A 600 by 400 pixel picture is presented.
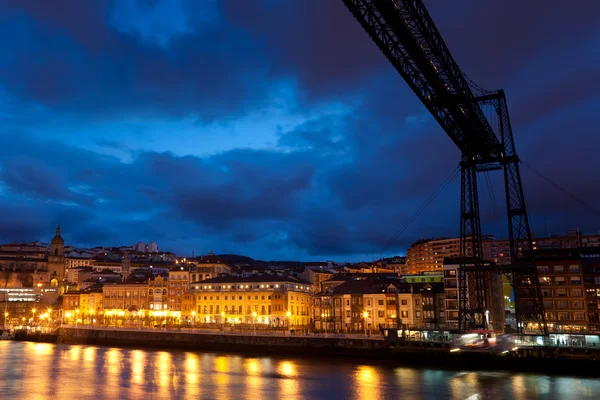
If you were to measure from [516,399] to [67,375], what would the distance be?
29.5 meters

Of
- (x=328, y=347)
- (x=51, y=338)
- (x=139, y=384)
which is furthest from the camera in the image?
(x=51, y=338)

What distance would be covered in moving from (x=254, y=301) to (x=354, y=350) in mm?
24631

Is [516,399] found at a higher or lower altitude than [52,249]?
lower

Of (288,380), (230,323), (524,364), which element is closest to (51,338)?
(230,323)

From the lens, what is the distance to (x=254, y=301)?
69312 mm

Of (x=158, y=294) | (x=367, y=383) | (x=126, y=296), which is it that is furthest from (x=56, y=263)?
(x=367, y=383)

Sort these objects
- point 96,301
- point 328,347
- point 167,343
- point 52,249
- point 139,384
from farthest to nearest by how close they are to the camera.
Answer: point 52,249 → point 96,301 → point 167,343 → point 328,347 → point 139,384

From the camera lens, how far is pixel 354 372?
37688mm

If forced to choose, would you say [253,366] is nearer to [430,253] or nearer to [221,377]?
[221,377]

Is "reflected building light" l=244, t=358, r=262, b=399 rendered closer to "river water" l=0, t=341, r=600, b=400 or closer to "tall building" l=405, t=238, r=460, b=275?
"river water" l=0, t=341, r=600, b=400

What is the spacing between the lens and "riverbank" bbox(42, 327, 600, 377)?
127ft

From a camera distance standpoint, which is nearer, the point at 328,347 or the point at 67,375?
the point at 67,375

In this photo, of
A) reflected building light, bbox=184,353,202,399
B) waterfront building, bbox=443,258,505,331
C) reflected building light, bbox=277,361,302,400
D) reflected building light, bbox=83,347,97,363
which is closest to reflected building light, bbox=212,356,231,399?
reflected building light, bbox=184,353,202,399

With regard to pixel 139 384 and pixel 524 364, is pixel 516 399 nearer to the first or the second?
pixel 524 364
